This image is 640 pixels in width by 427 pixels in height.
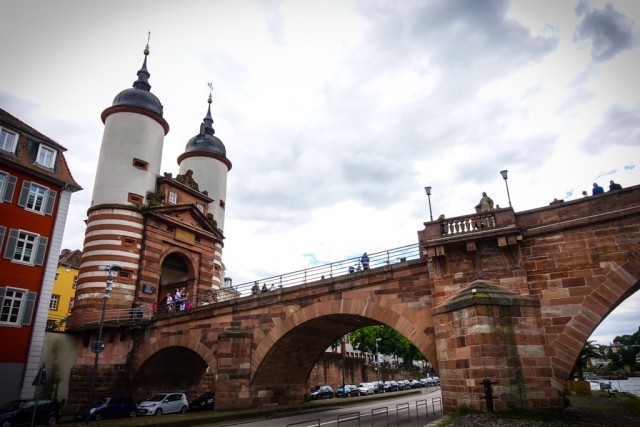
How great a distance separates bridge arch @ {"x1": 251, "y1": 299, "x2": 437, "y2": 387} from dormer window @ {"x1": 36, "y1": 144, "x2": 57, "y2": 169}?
16500mm

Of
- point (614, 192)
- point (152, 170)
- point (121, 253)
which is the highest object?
point (152, 170)

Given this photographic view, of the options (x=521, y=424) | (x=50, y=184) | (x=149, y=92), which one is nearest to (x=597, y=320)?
(x=521, y=424)

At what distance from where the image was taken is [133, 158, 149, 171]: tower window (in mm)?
30188

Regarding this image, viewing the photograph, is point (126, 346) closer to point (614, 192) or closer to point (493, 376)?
point (493, 376)

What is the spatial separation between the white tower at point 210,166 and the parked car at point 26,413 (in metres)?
20.9

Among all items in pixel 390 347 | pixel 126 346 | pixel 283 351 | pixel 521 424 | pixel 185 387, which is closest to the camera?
pixel 521 424

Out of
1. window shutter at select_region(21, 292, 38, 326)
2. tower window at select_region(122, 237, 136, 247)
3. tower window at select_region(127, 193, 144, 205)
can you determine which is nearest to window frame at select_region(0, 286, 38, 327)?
window shutter at select_region(21, 292, 38, 326)

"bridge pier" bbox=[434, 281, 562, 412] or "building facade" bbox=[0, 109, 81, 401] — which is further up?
"building facade" bbox=[0, 109, 81, 401]

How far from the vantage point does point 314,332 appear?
23062 millimetres

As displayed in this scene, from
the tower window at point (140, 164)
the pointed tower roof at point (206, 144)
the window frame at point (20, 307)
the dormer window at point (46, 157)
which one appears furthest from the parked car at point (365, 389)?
the dormer window at point (46, 157)

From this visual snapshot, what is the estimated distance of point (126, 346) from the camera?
86.4 ft

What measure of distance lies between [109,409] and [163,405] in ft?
9.99

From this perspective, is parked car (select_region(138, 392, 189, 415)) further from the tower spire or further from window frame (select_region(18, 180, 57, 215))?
the tower spire

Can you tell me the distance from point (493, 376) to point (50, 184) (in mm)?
25136
